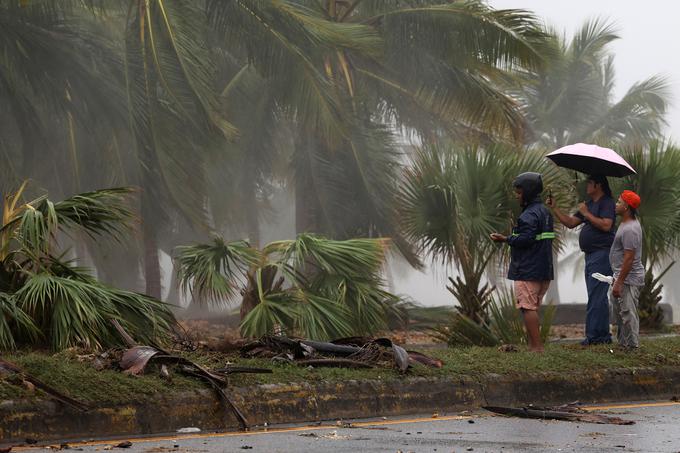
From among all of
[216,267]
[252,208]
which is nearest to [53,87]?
[216,267]

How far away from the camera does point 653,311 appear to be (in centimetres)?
1772

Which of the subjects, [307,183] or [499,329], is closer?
[499,329]

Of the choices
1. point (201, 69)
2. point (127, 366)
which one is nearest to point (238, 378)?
point (127, 366)

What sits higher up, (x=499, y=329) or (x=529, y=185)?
(x=529, y=185)

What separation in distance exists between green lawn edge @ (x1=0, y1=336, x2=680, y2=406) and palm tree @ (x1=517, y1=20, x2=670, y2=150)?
1341 inches

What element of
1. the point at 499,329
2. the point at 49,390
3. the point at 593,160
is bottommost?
the point at 49,390

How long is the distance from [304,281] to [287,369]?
4263 millimetres

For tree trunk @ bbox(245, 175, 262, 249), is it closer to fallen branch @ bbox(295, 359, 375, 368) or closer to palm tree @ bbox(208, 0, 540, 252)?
palm tree @ bbox(208, 0, 540, 252)

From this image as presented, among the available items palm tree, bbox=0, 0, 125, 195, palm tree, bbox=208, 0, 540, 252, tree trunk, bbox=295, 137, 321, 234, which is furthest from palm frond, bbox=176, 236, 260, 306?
tree trunk, bbox=295, 137, 321, 234

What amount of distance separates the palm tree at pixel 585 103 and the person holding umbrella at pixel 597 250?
32.5 meters

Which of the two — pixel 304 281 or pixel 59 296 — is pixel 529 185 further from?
pixel 59 296

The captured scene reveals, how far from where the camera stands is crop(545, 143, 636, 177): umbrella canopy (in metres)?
12.0

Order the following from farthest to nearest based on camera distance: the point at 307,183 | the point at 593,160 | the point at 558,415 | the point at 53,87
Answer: the point at 307,183
the point at 53,87
the point at 593,160
the point at 558,415

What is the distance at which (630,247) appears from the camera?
11.3 metres
